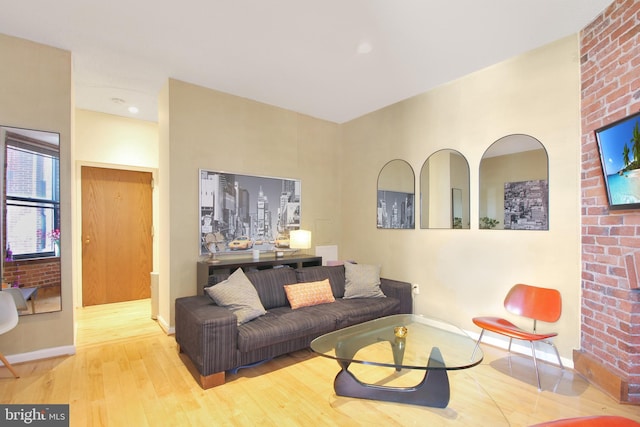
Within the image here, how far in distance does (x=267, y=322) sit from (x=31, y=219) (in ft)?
7.94

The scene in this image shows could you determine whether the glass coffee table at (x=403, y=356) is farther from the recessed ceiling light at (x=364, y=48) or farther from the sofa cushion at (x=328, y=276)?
the recessed ceiling light at (x=364, y=48)

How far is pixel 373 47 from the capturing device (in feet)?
9.61

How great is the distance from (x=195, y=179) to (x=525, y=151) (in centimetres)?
365

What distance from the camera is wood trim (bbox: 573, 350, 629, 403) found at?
87.1 inches

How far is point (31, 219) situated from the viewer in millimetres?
2879

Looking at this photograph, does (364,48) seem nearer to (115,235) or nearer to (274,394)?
(274,394)

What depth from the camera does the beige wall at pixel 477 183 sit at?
9.14 ft

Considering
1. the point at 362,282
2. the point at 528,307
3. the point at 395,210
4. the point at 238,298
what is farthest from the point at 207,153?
the point at 528,307

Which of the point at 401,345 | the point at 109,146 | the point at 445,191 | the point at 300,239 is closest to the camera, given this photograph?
the point at 401,345

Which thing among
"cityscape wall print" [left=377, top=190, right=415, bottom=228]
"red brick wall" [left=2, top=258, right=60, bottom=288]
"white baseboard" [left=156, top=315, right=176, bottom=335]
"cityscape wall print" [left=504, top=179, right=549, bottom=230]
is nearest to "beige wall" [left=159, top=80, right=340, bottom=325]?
"white baseboard" [left=156, top=315, right=176, bottom=335]

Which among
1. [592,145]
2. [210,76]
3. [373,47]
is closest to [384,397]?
[592,145]

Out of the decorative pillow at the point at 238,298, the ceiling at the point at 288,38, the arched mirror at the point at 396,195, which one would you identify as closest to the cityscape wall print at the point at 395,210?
the arched mirror at the point at 396,195

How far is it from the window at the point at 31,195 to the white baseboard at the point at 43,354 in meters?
0.90

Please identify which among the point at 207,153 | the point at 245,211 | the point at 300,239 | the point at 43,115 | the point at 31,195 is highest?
the point at 43,115
